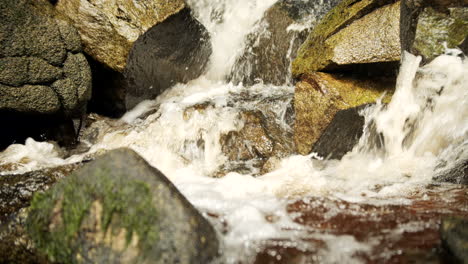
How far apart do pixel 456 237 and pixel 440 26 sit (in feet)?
21.5

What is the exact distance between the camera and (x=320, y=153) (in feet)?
18.4

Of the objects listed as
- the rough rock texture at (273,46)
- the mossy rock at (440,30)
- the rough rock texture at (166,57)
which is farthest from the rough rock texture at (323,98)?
the rough rock texture at (166,57)

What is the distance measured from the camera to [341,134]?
5.46 meters

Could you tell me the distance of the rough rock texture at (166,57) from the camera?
22.5 ft

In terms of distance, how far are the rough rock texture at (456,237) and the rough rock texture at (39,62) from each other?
6.00 meters

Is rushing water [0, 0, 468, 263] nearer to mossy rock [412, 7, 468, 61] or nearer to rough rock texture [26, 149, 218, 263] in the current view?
rough rock texture [26, 149, 218, 263]

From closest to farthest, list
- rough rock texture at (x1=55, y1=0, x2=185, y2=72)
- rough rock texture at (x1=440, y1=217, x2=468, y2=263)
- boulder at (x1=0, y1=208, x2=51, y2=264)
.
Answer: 1. rough rock texture at (x1=440, y1=217, x2=468, y2=263)
2. boulder at (x1=0, y1=208, x2=51, y2=264)
3. rough rock texture at (x1=55, y1=0, x2=185, y2=72)

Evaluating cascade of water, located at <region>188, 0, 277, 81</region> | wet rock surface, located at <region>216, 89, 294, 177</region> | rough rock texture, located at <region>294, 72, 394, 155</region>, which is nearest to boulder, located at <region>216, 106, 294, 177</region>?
wet rock surface, located at <region>216, 89, 294, 177</region>

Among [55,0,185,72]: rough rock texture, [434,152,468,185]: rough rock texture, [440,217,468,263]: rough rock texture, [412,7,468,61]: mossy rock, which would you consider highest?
[412,7,468,61]: mossy rock

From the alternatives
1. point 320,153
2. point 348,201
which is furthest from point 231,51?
point 348,201

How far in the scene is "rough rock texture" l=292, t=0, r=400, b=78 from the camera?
207 inches

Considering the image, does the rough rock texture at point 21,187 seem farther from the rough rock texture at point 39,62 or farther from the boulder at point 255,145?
the boulder at point 255,145

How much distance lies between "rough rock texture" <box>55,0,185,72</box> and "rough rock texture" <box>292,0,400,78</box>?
3113 mm

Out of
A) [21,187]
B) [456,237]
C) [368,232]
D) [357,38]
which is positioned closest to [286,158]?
[357,38]
